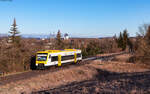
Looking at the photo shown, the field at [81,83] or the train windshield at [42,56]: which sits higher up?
the train windshield at [42,56]

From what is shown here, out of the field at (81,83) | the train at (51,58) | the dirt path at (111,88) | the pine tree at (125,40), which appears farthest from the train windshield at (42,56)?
the pine tree at (125,40)

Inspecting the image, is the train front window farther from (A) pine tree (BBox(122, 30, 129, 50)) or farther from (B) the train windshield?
(A) pine tree (BBox(122, 30, 129, 50))

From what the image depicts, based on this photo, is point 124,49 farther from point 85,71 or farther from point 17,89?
point 17,89

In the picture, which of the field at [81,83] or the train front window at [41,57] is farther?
the train front window at [41,57]

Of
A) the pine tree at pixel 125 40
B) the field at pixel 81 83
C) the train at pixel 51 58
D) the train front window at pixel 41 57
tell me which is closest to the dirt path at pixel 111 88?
the field at pixel 81 83

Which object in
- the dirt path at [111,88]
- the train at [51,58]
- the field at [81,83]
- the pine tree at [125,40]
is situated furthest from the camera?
the pine tree at [125,40]

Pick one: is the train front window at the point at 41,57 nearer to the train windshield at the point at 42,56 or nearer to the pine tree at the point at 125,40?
the train windshield at the point at 42,56

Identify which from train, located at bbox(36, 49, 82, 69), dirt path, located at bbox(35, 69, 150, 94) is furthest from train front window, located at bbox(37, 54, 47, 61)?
dirt path, located at bbox(35, 69, 150, 94)

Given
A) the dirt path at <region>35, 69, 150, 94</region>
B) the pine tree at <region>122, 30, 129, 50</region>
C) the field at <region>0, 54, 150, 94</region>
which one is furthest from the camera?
the pine tree at <region>122, 30, 129, 50</region>

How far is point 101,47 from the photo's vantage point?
7794 cm

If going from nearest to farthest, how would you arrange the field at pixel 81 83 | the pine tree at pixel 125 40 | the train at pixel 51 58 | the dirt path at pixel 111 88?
the dirt path at pixel 111 88 → the field at pixel 81 83 → the train at pixel 51 58 → the pine tree at pixel 125 40

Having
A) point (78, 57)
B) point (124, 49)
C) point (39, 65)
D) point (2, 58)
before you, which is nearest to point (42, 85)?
point (39, 65)

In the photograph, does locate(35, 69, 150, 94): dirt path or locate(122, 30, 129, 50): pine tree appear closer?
locate(35, 69, 150, 94): dirt path

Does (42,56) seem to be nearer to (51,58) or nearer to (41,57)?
(41,57)
